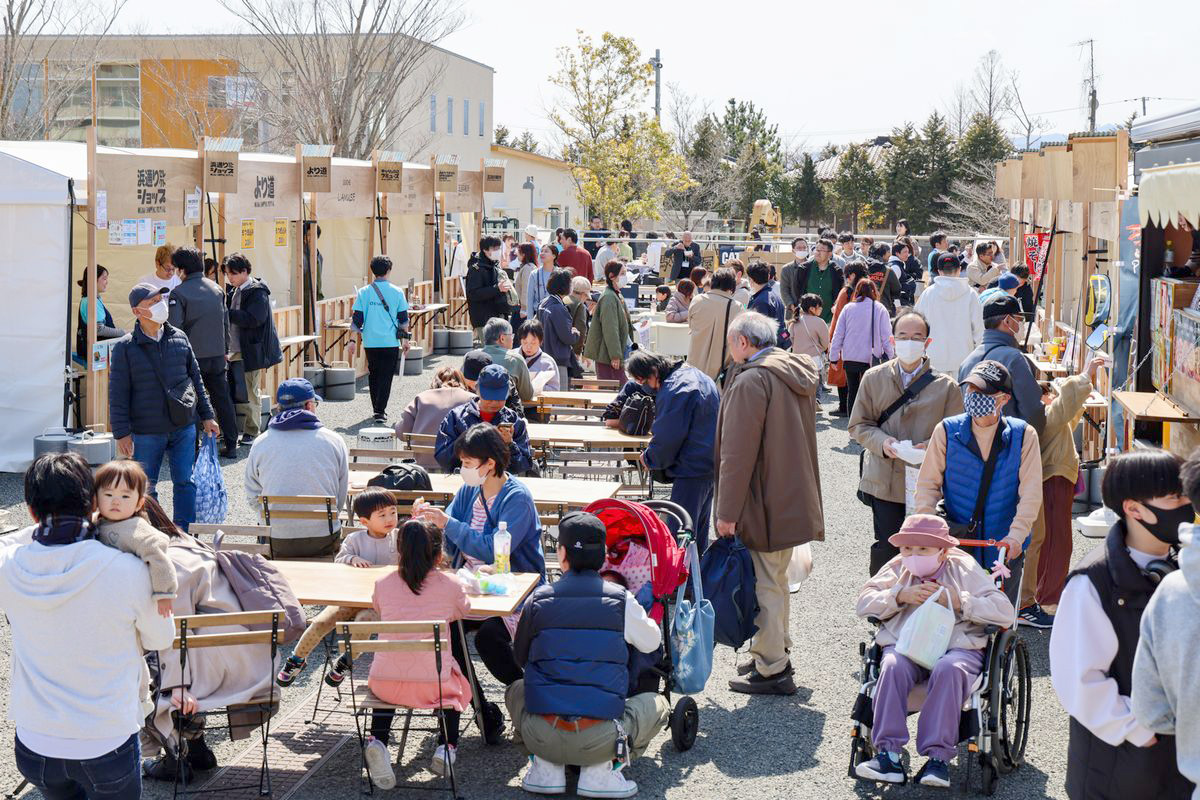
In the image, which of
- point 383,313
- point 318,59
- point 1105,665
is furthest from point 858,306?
point 318,59

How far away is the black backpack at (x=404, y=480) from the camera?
7.14m

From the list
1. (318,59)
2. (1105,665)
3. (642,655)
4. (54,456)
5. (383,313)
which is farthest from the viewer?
(318,59)

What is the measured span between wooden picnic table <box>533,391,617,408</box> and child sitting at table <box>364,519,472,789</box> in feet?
17.7

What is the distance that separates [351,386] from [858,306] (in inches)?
248

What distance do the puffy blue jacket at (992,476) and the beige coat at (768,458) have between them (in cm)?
69

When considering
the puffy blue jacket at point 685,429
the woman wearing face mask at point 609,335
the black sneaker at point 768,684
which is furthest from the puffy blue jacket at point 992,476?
the woman wearing face mask at point 609,335

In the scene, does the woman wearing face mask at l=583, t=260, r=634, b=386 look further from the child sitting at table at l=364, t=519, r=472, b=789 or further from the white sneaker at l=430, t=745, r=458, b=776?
the child sitting at table at l=364, t=519, r=472, b=789

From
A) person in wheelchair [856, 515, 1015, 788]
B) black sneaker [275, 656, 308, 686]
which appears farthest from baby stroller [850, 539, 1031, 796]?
black sneaker [275, 656, 308, 686]

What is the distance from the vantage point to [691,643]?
5734 millimetres

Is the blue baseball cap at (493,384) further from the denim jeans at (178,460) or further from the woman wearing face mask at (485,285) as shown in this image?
the woman wearing face mask at (485,285)

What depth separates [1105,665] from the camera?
3.21 m

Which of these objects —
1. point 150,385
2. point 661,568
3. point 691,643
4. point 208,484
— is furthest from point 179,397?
point 691,643

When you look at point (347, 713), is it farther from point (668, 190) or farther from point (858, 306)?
point (668, 190)

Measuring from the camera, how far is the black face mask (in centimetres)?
326
